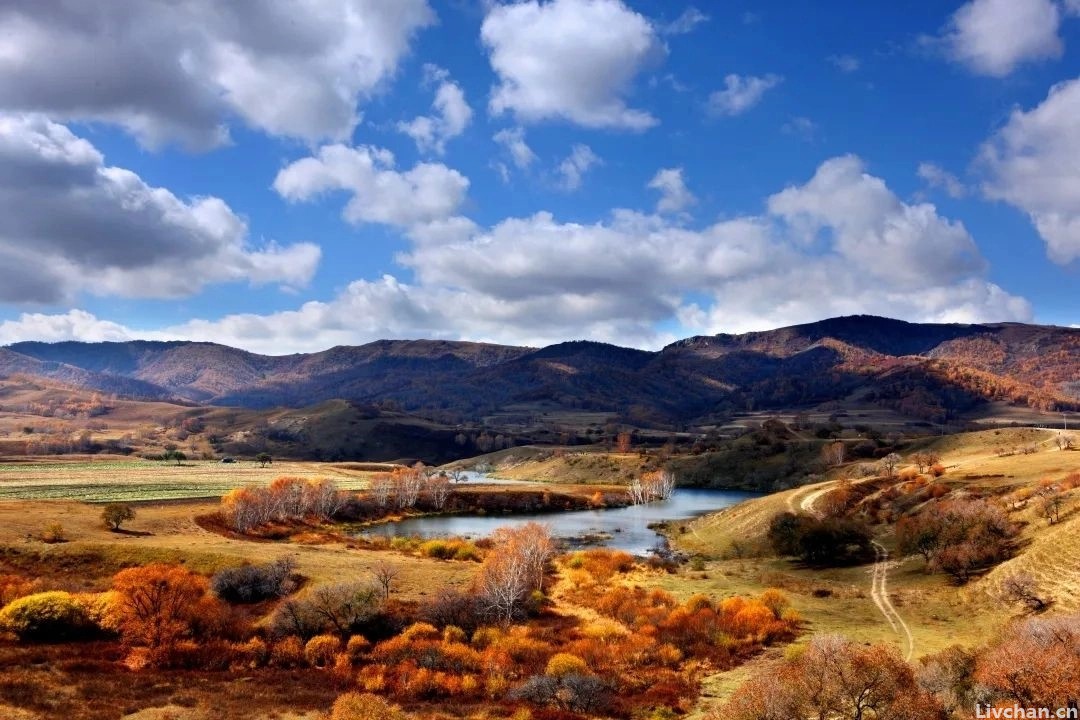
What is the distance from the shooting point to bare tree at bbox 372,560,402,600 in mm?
43344

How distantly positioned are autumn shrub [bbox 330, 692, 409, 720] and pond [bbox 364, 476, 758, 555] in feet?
189

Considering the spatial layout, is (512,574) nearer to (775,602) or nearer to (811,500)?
(775,602)

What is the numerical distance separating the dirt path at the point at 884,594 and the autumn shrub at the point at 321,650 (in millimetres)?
29175

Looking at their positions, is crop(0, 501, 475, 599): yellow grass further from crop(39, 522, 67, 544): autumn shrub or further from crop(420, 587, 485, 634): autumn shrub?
crop(420, 587, 485, 634): autumn shrub

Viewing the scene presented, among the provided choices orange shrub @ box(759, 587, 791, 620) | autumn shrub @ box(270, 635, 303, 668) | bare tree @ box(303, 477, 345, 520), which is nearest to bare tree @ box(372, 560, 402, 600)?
autumn shrub @ box(270, 635, 303, 668)

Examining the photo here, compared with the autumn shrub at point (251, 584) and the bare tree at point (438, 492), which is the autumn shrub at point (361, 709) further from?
the bare tree at point (438, 492)

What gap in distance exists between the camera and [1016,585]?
38.0 m

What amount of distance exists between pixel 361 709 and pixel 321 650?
12.3 meters

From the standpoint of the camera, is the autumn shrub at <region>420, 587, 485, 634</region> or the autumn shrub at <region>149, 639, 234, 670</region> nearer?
the autumn shrub at <region>149, 639, 234, 670</region>

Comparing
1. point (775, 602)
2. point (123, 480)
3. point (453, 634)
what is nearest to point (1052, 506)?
point (775, 602)

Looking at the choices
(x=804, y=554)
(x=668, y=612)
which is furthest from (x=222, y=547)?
(x=804, y=554)

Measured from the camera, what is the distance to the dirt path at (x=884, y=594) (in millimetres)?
36469

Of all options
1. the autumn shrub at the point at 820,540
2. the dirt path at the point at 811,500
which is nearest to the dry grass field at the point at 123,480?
the autumn shrub at the point at 820,540

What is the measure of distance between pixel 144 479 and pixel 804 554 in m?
123
